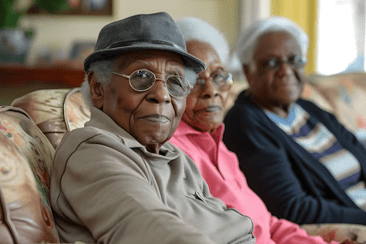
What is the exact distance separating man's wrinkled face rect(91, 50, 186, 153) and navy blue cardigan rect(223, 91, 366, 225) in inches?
36.4

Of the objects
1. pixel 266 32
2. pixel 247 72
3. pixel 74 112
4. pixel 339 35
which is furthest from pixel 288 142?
pixel 339 35

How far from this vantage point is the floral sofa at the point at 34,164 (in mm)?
908

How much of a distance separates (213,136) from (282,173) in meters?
0.49

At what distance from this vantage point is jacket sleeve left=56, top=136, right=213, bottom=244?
2.46ft

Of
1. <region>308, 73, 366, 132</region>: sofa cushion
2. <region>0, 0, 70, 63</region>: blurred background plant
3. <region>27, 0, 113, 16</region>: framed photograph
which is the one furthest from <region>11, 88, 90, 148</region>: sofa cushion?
<region>27, 0, 113, 16</region>: framed photograph

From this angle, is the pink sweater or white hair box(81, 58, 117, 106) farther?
the pink sweater

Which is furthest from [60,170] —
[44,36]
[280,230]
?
[44,36]

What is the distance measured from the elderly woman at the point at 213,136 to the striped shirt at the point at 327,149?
0.70 metres

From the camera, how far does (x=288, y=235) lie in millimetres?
1549

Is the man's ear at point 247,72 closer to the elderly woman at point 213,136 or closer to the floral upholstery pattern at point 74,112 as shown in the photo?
the elderly woman at point 213,136

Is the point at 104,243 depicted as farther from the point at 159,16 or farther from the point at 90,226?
the point at 159,16

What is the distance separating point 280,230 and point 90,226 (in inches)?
35.8

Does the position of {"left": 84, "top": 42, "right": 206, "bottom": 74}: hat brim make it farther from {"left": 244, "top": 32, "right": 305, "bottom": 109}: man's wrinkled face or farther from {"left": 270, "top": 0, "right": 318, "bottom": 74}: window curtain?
{"left": 270, "top": 0, "right": 318, "bottom": 74}: window curtain

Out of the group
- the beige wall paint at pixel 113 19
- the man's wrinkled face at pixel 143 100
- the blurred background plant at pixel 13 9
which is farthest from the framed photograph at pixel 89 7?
the man's wrinkled face at pixel 143 100
